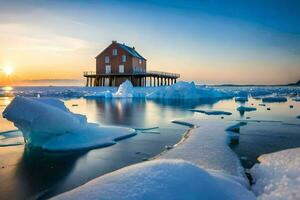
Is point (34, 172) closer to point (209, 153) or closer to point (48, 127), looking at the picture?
point (48, 127)

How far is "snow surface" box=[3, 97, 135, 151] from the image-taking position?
8.14 meters

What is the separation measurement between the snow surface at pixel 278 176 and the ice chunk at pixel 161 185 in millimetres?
406

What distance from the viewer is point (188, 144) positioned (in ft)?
25.8

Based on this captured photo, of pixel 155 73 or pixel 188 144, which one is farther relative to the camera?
pixel 155 73

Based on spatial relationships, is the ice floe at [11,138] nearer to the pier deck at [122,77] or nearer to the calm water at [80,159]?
the calm water at [80,159]

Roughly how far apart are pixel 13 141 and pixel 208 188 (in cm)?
730

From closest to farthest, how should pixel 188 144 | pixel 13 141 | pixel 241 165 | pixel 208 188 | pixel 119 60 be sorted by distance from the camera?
pixel 208 188 < pixel 241 165 < pixel 188 144 < pixel 13 141 < pixel 119 60

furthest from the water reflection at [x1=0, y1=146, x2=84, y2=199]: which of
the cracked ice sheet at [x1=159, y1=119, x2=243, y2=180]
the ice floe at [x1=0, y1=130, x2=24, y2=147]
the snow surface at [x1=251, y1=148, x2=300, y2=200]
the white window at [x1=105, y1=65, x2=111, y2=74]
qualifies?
the white window at [x1=105, y1=65, x2=111, y2=74]

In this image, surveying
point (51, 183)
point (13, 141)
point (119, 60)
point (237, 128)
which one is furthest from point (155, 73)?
point (51, 183)

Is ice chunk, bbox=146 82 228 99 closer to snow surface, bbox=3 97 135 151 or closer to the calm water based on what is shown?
the calm water

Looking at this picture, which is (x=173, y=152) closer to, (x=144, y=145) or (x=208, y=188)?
(x=144, y=145)

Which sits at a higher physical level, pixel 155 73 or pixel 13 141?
pixel 155 73

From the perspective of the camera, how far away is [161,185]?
12.0ft

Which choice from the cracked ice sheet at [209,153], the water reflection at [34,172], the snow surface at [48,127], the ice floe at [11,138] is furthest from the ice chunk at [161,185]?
the ice floe at [11,138]
